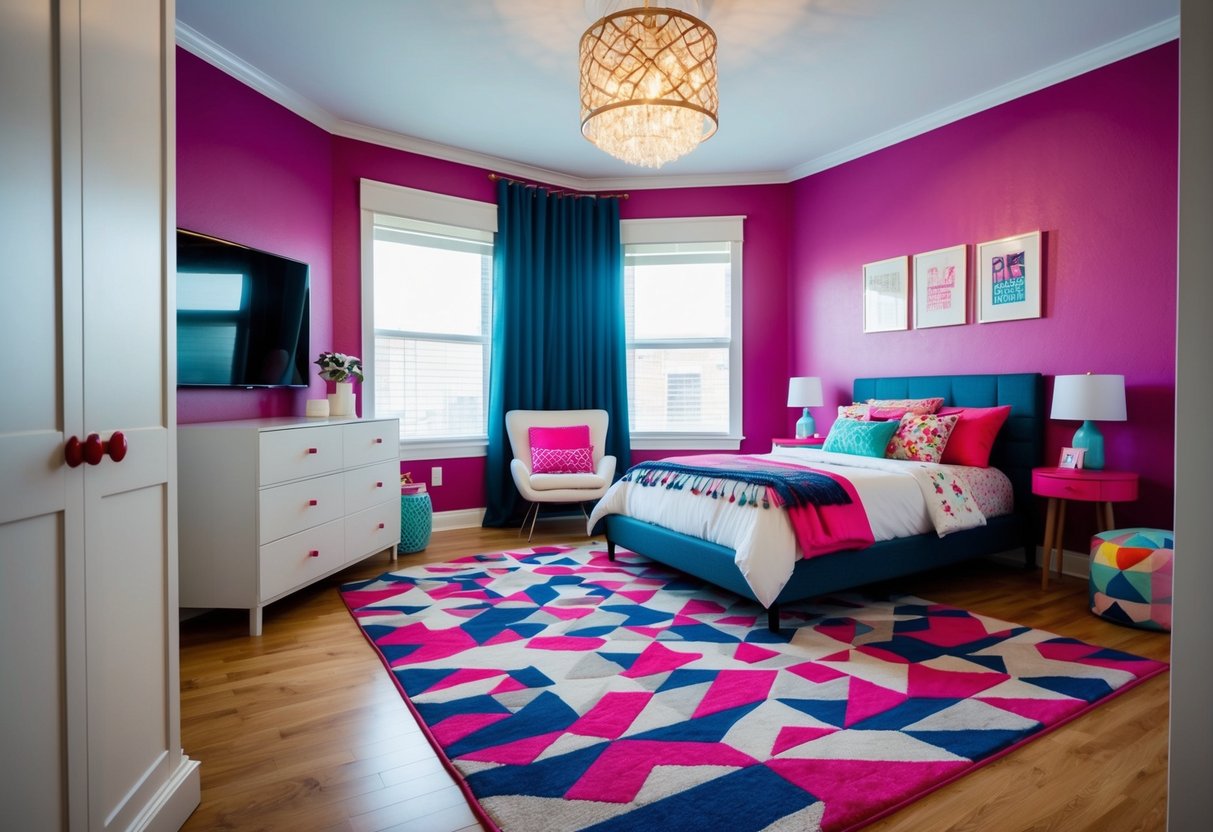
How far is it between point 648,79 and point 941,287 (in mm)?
2553

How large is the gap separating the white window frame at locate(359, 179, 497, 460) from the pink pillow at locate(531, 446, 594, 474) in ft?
1.79

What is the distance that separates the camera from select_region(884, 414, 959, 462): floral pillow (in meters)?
3.65

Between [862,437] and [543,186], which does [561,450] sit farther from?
[543,186]

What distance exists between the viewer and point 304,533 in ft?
9.93

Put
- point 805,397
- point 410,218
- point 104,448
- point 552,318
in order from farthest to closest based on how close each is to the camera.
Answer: point 552,318, point 805,397, point 410,218, point 104,448

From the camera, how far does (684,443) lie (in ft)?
17.6

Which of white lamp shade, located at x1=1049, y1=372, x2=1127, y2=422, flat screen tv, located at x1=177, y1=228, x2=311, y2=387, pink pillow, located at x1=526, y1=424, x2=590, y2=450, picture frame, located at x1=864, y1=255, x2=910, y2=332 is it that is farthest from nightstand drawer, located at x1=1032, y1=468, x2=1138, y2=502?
flat screen tv, located at x1=177, y1=228, x2=311, y2=387

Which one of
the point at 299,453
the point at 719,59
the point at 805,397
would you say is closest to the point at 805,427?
the point at 805,397

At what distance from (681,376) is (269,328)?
3.09m

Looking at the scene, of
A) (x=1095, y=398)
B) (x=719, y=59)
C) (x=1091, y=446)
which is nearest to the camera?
(x=1095, y=398)

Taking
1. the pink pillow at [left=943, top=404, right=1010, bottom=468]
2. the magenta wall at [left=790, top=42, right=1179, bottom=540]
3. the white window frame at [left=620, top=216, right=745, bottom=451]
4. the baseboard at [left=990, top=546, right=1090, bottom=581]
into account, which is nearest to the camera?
the magenta wall at [left=790, top=42, right=1179, bottom=540]

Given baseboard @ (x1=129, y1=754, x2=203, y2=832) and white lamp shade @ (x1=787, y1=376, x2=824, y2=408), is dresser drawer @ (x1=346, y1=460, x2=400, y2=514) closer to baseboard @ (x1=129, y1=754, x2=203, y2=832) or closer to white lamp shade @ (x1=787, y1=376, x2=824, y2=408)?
baseboard @ (x1=129, y1=754, x2=203, y2=832)

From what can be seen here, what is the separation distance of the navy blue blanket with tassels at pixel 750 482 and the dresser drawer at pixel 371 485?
1463 mm

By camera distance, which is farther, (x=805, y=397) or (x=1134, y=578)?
(x=805, y=397)
